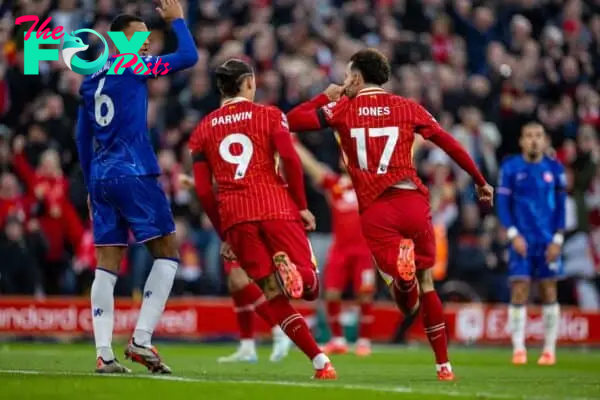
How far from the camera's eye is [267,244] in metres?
12.1

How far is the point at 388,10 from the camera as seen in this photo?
1117 inches

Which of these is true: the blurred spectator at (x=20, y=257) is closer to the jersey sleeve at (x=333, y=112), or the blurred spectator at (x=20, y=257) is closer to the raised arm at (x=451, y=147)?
the jersey sleeve at (x=333, y=112)

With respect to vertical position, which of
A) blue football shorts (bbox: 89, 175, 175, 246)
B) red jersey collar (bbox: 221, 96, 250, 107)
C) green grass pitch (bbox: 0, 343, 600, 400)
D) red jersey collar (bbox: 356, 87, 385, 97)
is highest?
red jersey collar (bbox: 356, 87, 385, 97)

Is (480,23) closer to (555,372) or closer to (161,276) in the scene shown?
(555,372)

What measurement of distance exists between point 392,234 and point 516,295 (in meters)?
5.91

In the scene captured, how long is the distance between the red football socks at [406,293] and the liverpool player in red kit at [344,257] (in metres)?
7.31

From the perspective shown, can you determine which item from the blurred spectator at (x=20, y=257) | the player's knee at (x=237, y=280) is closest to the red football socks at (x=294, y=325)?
the player's knee at (x=237, y=280)

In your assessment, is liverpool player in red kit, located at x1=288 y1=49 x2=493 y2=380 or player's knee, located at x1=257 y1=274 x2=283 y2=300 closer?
player's knee, located at x1=257 y1=274 x2=283 y2=300

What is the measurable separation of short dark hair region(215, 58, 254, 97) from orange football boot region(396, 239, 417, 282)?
1.89 metres

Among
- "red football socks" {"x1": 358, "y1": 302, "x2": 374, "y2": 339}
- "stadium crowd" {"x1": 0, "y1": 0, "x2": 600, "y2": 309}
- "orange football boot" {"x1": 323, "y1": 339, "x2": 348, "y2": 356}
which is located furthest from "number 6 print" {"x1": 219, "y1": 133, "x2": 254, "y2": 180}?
"stadium crowd" {"x1": 0, "y1": 0, "x2": 600, "y2": 309}

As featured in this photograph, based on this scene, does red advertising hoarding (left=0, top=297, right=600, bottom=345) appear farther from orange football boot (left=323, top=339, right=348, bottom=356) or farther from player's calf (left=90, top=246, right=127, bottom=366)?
player's calf (left=90, top=246, right=127, bottom=366)

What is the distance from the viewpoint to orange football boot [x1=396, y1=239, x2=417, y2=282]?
39.9 ft

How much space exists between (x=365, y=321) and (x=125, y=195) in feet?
27.2

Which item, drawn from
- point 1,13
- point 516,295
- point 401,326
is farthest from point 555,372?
point 1,13
